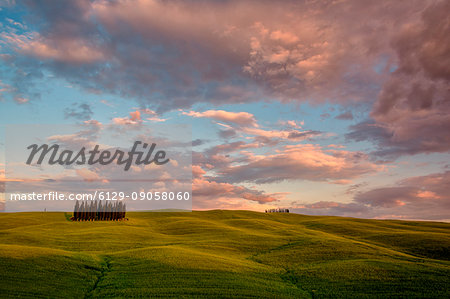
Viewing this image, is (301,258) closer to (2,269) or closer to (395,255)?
(395,255)

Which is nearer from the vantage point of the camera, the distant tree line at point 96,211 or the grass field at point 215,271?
the grass field at point 215,271

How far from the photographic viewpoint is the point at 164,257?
27.4m

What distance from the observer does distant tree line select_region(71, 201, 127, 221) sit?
67.7m

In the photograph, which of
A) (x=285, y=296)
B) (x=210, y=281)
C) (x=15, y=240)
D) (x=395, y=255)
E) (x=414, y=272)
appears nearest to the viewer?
(x=285, y=296)

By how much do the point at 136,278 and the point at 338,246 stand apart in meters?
23.2

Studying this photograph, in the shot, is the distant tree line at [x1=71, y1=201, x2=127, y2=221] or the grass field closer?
the grass field

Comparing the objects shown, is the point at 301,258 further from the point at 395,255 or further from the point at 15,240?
the point at 15,240

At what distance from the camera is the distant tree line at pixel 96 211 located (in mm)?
67688

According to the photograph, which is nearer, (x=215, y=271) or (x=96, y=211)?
(x=215, y=271)

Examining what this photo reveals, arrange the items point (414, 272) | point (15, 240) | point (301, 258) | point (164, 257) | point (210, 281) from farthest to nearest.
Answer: point (15, 240)
point (301, 258)
point (164, 257)
point (414, 272)
point (210, 281)

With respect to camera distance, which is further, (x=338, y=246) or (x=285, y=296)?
(x=338, y=246)

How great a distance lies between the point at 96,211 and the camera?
68125mm

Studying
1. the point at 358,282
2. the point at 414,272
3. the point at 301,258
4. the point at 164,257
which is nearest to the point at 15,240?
the point at 164,257

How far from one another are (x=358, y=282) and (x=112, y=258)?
19677mm
